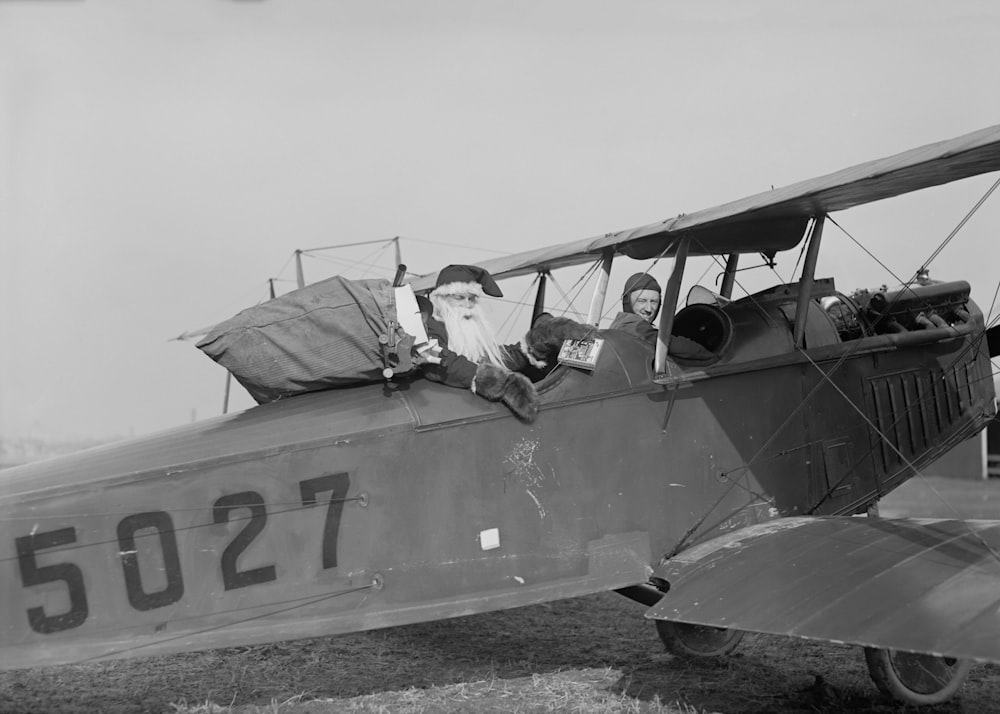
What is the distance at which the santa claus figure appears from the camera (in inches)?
180

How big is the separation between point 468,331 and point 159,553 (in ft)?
6.29

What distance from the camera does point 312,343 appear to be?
14.8ft

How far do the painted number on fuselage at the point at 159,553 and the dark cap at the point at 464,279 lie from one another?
50.1 inches

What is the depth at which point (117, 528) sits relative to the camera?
3924mm

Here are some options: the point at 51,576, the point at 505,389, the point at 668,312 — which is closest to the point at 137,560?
the point at 51,576

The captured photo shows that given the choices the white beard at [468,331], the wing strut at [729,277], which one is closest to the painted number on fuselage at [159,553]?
the white beard at [468,331]

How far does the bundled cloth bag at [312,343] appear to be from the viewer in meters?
4.45

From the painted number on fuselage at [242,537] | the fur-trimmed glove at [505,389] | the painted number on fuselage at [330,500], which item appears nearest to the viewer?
the painted number on fuselage at [242,537]

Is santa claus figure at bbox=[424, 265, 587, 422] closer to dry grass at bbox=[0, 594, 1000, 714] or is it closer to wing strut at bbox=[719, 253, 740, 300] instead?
dry grass at bbox=[0, 594, 1000, 714]

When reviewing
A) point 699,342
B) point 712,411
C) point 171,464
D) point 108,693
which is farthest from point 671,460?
point 108,693

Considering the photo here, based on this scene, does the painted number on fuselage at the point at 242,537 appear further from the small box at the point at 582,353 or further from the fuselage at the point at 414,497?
the small box at the point at 582,353

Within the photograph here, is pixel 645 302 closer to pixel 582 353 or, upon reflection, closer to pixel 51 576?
pixel 582 353

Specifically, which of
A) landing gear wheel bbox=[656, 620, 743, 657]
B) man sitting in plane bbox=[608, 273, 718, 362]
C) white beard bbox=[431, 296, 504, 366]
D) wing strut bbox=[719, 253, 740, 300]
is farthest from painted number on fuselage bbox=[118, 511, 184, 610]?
wing strut bbox=[719, 253, 740, 300]

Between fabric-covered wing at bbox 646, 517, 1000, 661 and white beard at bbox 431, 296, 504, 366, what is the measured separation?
1.49m
